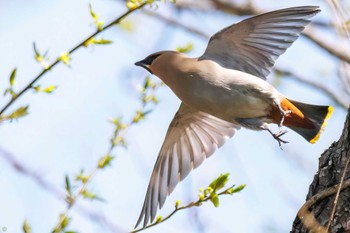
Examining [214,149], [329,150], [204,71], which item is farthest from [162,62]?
[329,150]

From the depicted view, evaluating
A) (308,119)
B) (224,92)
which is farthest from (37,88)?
(308,119)

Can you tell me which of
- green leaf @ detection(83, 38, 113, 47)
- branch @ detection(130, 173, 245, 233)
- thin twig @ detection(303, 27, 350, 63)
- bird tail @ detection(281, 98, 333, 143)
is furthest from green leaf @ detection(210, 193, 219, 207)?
thin twig @ detection(303, 27, 350, 63)

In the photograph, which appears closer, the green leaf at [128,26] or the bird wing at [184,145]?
the bird wing at [184,145]

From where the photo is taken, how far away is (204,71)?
14.3 feet

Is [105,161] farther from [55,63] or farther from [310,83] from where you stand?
[310,83]

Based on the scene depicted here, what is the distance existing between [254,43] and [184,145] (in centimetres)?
101

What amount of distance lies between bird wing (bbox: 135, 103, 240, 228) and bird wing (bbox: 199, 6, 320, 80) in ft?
1.78

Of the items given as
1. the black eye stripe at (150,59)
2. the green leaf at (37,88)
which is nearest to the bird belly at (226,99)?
the black eye stripe at (150,59)

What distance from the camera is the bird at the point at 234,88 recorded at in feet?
14.0

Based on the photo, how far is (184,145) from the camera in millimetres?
5156

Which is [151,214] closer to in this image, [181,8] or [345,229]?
[345,229]

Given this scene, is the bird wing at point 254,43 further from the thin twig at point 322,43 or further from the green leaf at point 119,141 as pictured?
the green leaf at point 119,141

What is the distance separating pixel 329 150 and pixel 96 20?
126 cm

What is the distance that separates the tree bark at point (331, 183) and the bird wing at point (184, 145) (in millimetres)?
1527
